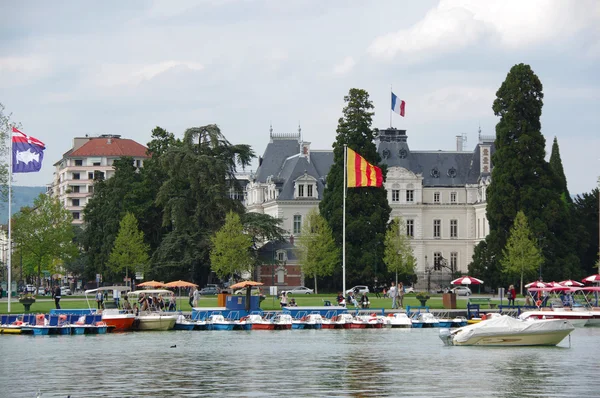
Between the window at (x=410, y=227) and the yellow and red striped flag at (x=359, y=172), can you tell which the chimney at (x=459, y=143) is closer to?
the window at (x=410, y=227)

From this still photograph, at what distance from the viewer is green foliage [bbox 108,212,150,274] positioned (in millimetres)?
111250

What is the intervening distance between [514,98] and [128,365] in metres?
67.7

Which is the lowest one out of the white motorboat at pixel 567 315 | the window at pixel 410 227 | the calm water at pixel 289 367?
the calm water at pixel 289 367

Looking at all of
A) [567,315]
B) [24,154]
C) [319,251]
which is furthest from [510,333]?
[319,251]

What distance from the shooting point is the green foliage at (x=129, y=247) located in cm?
11125

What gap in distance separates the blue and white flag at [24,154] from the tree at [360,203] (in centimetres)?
4115

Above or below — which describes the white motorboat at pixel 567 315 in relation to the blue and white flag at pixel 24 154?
below

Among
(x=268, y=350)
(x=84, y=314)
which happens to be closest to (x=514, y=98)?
(x=84, y=314)

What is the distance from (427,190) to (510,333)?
9059cm

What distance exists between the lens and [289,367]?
145 feet

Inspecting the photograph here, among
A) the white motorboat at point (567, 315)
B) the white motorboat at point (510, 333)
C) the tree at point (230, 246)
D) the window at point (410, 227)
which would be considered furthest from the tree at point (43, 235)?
the white motorboat at point (510, 333)

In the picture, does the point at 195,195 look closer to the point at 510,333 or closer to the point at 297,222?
the point at 297,222

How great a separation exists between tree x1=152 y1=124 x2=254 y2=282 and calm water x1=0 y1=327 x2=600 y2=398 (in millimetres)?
43722

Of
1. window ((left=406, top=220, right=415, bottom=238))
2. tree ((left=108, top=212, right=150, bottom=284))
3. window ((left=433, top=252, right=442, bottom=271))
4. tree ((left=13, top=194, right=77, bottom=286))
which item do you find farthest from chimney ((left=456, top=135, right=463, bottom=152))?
tree ((left=108, top=212, right=150, bottom=284))
